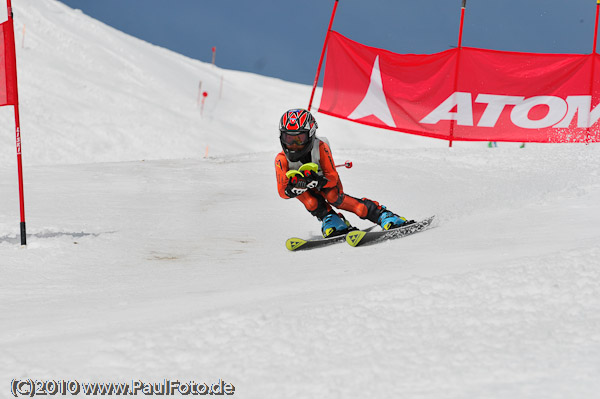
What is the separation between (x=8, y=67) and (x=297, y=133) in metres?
2.94

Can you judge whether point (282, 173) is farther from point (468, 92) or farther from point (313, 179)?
point (468, 92)

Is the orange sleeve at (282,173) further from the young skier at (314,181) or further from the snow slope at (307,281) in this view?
the snow slope at (307,281)

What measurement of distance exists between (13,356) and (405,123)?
9.83 m

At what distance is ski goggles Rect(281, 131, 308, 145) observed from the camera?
19.9 feet

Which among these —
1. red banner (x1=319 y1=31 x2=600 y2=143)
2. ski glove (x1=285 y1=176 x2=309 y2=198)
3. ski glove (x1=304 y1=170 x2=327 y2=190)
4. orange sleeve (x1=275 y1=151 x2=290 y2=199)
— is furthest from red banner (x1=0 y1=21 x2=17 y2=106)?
red banner (x1=319 y1=31 x2=600 y2=143)

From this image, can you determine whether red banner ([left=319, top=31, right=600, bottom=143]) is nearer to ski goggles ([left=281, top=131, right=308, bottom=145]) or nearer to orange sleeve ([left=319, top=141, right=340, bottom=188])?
orange sleeve ([left=319, top=141, right=340, bottom=188])

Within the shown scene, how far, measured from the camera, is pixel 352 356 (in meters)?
2.42

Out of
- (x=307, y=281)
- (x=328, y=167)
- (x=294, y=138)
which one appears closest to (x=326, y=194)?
(x=328, y=167)

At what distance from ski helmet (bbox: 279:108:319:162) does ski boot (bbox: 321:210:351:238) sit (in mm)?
684

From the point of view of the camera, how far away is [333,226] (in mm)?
6254

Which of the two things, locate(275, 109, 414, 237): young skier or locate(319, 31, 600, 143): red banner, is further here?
locate(319, 31, 600, 143): red banner

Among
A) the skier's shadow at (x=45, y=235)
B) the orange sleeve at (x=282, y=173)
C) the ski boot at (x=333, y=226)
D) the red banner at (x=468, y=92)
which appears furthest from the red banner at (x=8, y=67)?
the red banner at (x=468, y=92)

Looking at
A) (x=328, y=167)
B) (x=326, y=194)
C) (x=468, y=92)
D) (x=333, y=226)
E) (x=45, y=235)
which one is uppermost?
(x=468, y=92)

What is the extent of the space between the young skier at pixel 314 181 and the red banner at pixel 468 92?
5467mm
